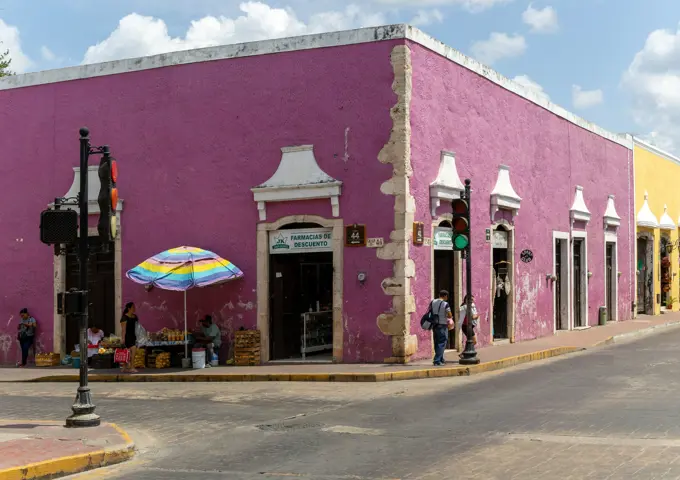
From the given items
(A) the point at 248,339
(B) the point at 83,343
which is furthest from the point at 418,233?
(B) the point at 83,343

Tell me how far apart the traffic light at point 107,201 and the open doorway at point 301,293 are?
838 centimetres

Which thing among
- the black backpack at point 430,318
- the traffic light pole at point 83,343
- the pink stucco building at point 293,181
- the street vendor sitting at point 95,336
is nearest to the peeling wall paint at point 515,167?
the pink stucco building at point 293,181

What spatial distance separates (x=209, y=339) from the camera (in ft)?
64.1

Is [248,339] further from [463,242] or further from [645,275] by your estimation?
[645,275]

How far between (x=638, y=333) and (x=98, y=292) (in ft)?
53.2

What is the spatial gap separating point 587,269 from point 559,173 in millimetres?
3737

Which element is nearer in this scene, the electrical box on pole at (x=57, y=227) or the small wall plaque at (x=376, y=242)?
the electrical box on pole at (x=57, y=227)

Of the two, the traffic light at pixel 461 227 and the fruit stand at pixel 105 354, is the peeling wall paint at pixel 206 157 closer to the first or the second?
the fruit stand at pixel 105 354

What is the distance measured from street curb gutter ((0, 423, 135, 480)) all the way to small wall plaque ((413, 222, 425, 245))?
9922mm

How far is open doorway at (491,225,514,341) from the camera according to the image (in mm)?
22938

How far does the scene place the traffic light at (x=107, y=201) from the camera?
10828mm

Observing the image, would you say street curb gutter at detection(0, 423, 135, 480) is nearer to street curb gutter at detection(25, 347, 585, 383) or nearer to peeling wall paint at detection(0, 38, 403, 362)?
street curb gutter at detection(25, 347, 585, 383)

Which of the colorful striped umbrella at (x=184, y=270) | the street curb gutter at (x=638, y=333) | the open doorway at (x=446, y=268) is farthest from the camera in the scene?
the street curb gutter at (x=638, y=333)

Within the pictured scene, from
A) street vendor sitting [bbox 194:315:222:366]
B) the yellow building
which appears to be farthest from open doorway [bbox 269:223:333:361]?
the yellow building
